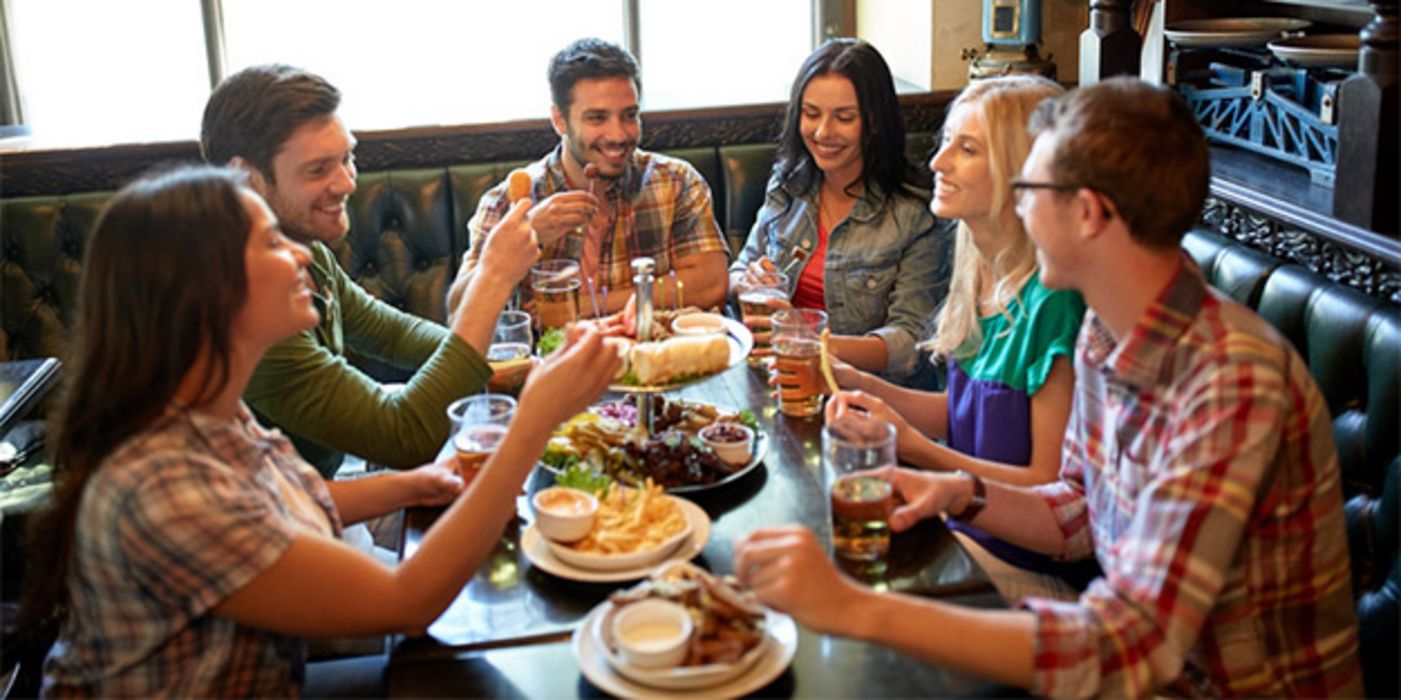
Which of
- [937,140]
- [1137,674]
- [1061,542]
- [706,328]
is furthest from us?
[937,140]

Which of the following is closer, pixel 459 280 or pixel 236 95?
pixel 236 95

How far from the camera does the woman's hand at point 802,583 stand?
4.41ft

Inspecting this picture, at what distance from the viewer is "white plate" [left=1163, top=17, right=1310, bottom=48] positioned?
270 centimetres

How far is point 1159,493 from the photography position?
1.38m

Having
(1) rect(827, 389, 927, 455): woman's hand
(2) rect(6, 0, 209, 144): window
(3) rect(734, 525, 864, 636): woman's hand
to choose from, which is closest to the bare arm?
(3) rect(734, 525, 864, 636): woman's hand

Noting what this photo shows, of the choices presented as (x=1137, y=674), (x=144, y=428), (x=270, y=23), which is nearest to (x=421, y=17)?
(x=270, y=23)

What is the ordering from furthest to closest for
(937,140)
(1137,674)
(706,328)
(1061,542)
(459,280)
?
(937,140) < (459,280) < (706,328) < (1061,542) < (1137,674)

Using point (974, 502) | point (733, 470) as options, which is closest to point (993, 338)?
point (974, 502)

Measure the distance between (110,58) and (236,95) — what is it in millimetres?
2571

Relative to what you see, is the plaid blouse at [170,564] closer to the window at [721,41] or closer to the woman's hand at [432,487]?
the woman's hand at [432,487]

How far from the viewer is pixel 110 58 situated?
4.40 m

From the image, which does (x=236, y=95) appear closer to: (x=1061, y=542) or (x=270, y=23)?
(x=1061, y=542)

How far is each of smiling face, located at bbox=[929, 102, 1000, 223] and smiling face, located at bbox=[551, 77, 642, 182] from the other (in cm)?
88

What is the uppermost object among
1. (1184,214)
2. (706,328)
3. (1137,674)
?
(1184,214)
